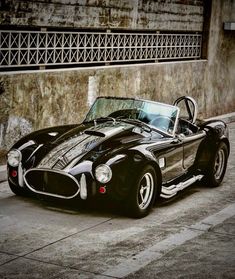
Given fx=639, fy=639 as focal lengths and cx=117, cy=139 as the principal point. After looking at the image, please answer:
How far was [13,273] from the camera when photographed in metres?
5.70

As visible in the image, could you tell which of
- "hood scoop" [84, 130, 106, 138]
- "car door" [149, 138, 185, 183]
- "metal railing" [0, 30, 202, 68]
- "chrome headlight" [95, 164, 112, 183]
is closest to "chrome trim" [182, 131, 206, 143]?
"car door" [149, 138, 185, 183]

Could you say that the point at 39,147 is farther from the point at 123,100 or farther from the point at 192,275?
the point at 192,275

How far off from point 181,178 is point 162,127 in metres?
0.76

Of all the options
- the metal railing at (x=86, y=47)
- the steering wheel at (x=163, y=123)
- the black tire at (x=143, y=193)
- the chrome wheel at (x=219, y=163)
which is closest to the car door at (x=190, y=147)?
the steering wheel at (x=163, y=123)

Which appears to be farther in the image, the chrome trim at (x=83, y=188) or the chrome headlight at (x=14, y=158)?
the chrome headlight at (x=14, y=158)

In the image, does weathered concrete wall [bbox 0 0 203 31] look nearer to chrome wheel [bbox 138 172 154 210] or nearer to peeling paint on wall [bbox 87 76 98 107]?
peeling paint on wall [bbox 87 76 98 107]

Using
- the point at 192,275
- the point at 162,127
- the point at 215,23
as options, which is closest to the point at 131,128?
the point at 162,127

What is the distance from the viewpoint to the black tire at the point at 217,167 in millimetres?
9445

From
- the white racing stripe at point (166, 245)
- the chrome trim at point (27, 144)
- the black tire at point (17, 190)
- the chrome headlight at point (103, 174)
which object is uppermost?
the chrome trim at point (27, 144)

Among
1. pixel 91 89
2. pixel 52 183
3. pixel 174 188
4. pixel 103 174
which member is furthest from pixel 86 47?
pixel 103 174

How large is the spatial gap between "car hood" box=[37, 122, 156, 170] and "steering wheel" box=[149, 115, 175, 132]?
12.2 inches

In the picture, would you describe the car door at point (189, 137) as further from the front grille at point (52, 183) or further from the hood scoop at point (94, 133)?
the front grille at point (52, 183)

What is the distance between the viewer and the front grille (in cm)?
743

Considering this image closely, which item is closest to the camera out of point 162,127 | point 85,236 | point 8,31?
point 85,236
